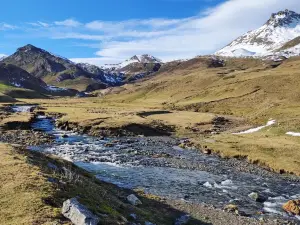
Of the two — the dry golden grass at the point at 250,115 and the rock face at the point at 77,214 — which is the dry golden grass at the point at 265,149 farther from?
the rock face at the point at 77,214

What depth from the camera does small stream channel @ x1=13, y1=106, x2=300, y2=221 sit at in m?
40.9

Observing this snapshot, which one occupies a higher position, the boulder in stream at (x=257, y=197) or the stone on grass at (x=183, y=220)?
the stone on grass at (x=183, y=220)

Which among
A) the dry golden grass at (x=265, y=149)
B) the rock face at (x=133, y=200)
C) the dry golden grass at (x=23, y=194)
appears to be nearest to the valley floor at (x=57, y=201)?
the dry golden grass at (x=23, y=194)

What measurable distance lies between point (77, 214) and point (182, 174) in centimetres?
3172

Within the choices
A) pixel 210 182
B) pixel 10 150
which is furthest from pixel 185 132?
pixel 10 150

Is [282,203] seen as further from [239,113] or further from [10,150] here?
[239,113]

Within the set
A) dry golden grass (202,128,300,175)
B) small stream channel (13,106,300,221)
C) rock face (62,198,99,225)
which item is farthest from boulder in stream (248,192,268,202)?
rock face (62,198,99,225)

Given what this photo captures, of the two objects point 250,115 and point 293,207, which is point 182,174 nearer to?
point 293,207

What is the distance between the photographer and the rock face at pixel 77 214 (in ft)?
68.2

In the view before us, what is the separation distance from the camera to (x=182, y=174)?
51.5 metres

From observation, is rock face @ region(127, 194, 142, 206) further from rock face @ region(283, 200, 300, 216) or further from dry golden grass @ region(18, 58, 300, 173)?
dry golden grass @ region(18, 58, 300, 173)

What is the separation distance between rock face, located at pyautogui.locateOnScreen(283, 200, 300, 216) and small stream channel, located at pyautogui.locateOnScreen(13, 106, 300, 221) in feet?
3.03

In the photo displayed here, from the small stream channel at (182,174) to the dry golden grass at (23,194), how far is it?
16084mm

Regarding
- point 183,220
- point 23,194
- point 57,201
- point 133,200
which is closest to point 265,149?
point 183,220
